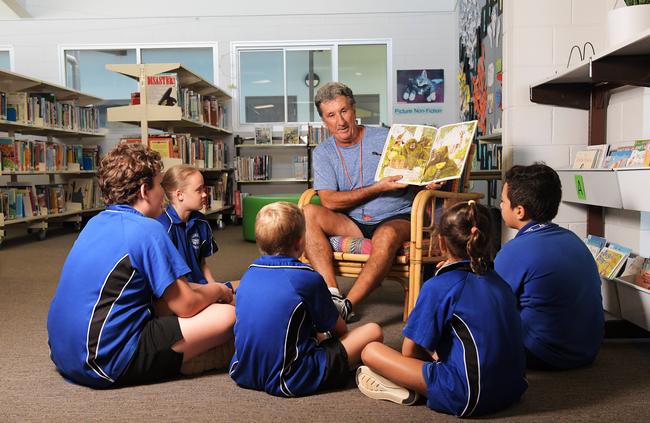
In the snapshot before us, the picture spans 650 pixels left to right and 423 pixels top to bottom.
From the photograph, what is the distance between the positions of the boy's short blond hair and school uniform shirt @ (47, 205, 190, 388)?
0.25m

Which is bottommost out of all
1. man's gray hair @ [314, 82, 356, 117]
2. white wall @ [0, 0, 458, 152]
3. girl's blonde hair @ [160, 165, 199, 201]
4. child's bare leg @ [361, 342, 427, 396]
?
child's bare leg @ [361, 342, 427, 396]

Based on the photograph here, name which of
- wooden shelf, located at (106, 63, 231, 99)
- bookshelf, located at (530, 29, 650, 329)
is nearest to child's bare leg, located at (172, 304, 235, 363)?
bookshelf, located at (530, 29, 650, 329)

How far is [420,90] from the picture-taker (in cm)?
737

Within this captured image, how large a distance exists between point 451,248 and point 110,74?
26.2 ft

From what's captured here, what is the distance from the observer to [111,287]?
168 cm

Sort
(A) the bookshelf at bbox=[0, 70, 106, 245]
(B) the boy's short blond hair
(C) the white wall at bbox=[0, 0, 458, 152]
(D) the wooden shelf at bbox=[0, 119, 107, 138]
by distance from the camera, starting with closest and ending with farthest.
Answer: (B) the boy's short blond hair < (A) the bookshelf at bbox=[0, 70, 106, 245] < (D) the wooden shelf at bbox=[0, 119, 107, 138] < (C) the white wall at bbox=[0, 0, 458, 152]

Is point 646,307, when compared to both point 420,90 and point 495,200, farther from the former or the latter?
point 420,90

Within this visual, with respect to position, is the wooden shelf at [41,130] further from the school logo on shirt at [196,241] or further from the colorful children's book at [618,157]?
the colorful children's book at [618,157]

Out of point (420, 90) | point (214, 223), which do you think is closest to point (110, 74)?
point (214, 223)

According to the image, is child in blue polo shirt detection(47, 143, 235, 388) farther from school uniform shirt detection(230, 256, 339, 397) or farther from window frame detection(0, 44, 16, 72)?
window frame detection(0, 44, 16, 72)

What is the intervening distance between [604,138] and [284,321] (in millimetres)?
1928

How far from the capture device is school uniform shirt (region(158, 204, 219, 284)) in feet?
7.87

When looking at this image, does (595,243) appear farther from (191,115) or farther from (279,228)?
(191,115)

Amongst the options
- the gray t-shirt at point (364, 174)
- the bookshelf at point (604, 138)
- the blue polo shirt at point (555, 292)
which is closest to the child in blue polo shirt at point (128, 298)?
the blue polo shirt at point (555, 292)
